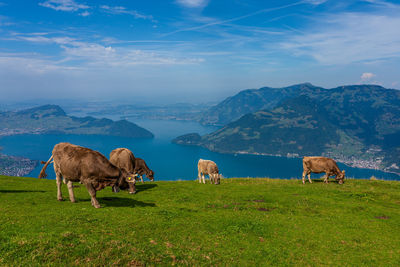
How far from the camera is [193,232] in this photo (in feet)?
41.4

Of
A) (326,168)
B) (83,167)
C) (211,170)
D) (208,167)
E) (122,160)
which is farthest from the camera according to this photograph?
(326,168)

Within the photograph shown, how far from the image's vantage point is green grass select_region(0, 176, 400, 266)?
9359mm

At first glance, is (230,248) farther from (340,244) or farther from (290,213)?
(290,213)

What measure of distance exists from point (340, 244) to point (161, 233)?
9895mm

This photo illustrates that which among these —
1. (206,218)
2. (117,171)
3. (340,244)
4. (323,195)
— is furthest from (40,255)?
(323,195)

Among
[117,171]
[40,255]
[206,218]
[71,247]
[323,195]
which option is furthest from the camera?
[323,195]

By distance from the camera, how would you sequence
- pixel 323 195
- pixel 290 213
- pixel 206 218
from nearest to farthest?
pixel 206 218 < pixel 290 213 < pixel 323 195

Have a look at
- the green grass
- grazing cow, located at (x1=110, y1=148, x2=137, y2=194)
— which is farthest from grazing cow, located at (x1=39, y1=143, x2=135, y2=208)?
grazing cow, located at (x1=110, y1=148, x2=137, y2=194)

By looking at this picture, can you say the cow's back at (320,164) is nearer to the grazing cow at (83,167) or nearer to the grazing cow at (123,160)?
the grazing cow at (123,160)

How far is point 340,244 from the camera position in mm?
12789

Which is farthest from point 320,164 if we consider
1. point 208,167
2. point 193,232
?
point 193,232

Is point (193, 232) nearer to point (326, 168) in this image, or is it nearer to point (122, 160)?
point (122, 160)

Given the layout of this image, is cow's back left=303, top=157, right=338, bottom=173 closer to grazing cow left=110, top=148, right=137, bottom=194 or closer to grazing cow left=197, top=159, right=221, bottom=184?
grazing cow left=197, top=159, right=221, bottom=184

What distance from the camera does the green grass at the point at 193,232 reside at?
9359 mm
